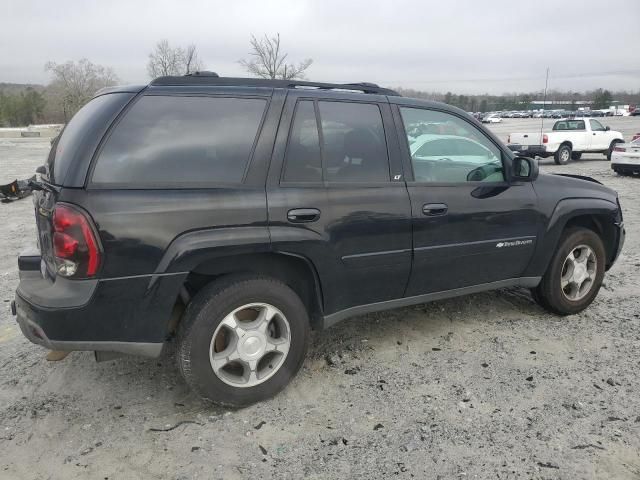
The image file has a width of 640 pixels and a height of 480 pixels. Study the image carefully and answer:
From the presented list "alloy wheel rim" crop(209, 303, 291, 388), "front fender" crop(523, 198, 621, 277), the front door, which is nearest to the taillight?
"alloy wheel rim" crop(209, 303, 291, 388)

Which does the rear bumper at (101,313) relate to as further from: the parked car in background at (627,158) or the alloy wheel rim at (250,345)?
the parked car in background at (627,158)

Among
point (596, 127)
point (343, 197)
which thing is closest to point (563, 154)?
point (596, 127)

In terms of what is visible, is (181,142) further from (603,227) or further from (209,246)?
(603,227)

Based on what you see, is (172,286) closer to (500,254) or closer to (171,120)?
(171,120)

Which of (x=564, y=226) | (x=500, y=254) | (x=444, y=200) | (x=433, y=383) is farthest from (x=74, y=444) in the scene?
(x=564, y=226)

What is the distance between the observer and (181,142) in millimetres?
2764

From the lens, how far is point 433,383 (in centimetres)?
332

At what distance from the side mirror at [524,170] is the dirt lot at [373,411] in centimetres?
122

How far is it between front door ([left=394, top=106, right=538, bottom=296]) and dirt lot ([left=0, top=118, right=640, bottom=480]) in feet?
1.87

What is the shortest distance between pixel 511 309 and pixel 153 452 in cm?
324

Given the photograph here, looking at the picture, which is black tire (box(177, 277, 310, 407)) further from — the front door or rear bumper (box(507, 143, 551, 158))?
rear bumper (box(507, 143, 551, 158))

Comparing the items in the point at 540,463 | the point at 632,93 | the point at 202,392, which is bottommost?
the point at 540,463

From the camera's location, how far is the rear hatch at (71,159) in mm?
2562

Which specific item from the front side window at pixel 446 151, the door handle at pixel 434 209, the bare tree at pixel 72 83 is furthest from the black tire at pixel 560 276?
the bare tree at pixel 72 83
